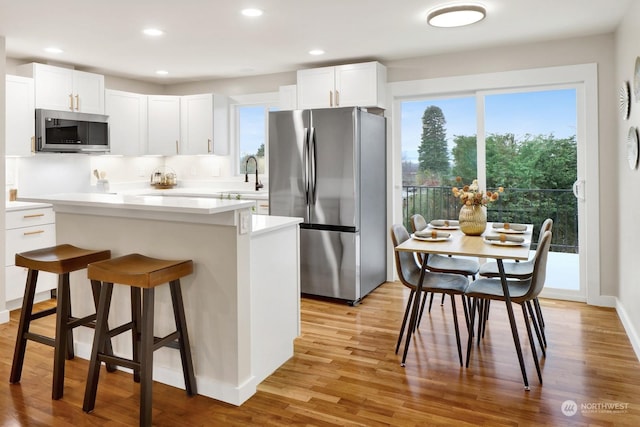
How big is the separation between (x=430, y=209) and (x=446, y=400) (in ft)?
9.13

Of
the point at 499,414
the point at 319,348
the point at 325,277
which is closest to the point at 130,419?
the point at 319,348

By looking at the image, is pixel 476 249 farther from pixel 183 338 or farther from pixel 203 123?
pixel 203 123

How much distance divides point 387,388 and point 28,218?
3494 millimetres

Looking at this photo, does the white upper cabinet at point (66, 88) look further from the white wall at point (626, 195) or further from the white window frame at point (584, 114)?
the white wall at point (626, 195)

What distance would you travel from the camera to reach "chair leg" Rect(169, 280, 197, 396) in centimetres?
244

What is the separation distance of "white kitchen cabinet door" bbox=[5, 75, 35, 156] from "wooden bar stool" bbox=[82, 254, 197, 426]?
2752mm

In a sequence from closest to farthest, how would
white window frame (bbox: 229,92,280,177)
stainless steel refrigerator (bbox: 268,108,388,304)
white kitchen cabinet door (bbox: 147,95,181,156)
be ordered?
stainless steel refrigerator (bbox: 268,108,388,304) → white window frame (bbox: 229,92,280,177) → white kitchen cabinet door (bbox: 147,95,181,156)

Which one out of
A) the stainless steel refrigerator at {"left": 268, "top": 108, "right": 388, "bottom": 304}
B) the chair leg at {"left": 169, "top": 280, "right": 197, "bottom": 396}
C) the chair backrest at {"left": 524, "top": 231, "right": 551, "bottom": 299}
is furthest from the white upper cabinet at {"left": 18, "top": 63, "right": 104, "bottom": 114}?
the chair backrest at {"left": 524, "top": 231, "right": 551, "bottom": 299}

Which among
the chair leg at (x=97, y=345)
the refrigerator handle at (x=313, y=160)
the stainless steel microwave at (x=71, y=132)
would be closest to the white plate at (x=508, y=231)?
the refrigerator handle at (x=313, y=160)

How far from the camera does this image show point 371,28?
3.79 meters

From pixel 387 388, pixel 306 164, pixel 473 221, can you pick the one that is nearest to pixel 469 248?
pixel 473 221

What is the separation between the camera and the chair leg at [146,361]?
2.19 meters

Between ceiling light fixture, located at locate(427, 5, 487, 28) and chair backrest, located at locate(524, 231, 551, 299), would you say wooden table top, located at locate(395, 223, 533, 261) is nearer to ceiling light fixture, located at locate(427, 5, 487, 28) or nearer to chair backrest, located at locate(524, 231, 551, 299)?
chair backrest, located at locate(524, 231, 551, 299)

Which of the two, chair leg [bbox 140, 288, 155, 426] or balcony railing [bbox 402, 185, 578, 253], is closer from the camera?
chair leg [bbox 140, 288, 155, 426]
